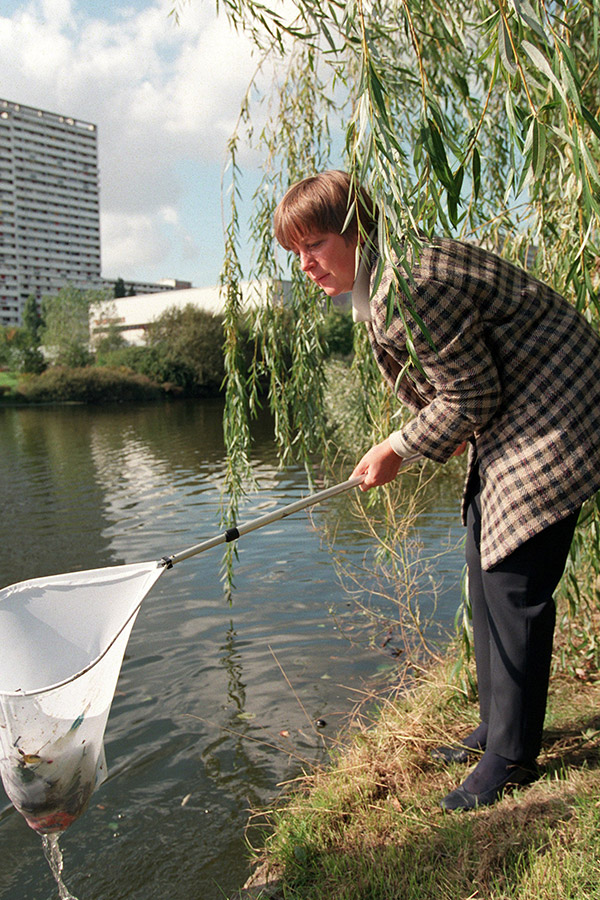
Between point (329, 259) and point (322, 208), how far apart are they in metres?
0.15

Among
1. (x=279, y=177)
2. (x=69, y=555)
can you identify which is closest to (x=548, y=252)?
(x=279, y=177)

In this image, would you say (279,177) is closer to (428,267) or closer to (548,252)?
(548,252)

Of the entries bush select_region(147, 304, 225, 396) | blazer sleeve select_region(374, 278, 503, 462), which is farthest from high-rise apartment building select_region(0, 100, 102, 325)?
blazer sleeve select_region(374, 278, 503, 462)

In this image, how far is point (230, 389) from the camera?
407 cm

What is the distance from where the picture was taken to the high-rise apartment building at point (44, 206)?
10369 cm

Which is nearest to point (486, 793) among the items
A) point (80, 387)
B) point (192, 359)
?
point (80, 387)

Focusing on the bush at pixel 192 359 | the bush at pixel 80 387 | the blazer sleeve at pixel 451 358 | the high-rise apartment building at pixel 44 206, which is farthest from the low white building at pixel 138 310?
the high-rise apartment building at pixel 44 206

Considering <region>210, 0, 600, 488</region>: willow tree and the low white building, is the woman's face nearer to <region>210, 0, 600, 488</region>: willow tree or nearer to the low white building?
<region>210, 0, 600, 488</region>: willow tree

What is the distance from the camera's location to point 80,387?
38594mm

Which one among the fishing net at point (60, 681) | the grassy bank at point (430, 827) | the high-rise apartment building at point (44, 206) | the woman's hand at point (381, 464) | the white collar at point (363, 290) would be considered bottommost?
the grassy bank at point (430, 827)

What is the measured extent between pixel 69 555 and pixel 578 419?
6.90 m

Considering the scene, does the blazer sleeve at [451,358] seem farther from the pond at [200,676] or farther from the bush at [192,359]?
the bush at [192,359]

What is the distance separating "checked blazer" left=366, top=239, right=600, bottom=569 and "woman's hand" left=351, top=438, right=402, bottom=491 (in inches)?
9.8

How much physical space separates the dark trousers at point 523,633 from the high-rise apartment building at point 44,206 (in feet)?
347
